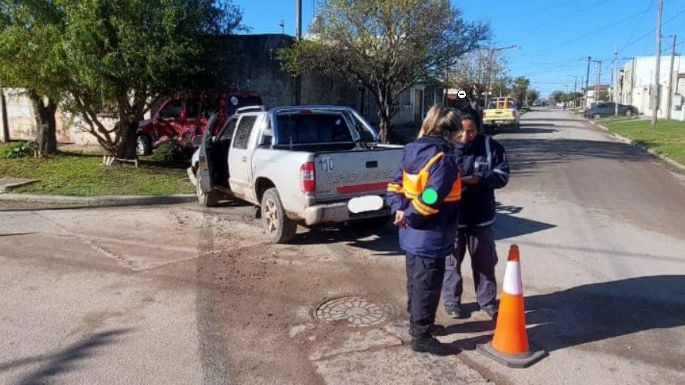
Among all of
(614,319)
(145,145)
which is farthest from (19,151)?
(614,319)

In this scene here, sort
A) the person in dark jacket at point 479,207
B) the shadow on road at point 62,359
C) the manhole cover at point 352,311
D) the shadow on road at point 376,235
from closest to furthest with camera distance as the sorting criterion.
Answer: the shadow on road at point 62,359
the person in dark jacket at point 479,207
the manhole cover at point 352,311
the shadow on road at point 376,235

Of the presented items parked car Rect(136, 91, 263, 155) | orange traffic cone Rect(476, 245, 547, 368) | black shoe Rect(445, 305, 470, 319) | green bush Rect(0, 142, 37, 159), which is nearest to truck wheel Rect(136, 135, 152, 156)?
parked car Rect(136, 91, 263, 155)

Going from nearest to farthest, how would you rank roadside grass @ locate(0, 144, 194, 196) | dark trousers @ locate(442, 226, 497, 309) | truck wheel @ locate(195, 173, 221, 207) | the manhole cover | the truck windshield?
dark trousers @ locate(442, 226, 497, 309)
the manhole cover
the truck windshield
truck wheel @ locate(195, 173, 221, 207)
roadside grass @ locate(0, 144, 194, 196)

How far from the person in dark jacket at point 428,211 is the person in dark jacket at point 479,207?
1.40ft

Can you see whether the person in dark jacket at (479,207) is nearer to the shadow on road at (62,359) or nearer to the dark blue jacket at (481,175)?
the dark blue jacket at (481,175)

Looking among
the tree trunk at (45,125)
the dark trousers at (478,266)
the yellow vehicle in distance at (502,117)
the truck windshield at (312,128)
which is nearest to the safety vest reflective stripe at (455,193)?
the dark trousers at (478,266)

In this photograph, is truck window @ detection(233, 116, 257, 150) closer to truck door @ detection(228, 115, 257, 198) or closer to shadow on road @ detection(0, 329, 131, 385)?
truck door @ detection(228, 115, 257, 198)

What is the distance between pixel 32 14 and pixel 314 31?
8.62 m

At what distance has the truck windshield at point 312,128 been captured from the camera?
772 centimetres

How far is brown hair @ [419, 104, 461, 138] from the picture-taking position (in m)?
3.96

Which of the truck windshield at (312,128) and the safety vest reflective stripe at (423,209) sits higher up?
the truck windshield at (312,128)

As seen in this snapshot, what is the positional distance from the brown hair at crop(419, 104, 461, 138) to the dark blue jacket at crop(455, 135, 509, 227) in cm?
48

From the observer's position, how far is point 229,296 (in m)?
5.30

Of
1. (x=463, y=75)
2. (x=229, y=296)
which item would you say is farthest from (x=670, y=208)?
(x=463, y=75)
